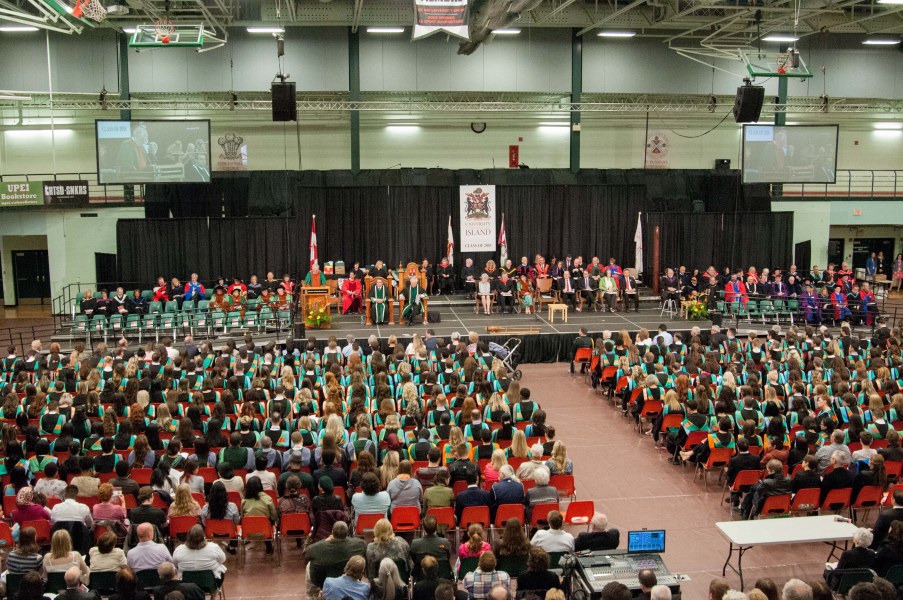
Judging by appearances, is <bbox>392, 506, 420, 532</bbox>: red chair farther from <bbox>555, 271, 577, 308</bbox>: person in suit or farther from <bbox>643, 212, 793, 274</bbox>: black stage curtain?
<bbox>643, 212, 793, 274</bbox>: black stage curtain

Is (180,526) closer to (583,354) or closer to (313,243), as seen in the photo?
(583,354)

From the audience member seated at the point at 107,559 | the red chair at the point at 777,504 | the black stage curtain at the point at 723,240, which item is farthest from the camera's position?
the black stage curtain at the point at 723,240

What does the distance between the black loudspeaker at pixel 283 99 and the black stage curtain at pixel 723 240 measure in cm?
1273

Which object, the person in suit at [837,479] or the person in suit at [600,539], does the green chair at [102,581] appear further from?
the person in suit at [837,479]

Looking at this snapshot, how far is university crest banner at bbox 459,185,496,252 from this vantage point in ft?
84.1

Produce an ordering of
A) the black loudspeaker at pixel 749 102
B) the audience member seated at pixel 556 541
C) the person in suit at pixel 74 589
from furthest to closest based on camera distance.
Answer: the black loudspeaker at pixel 749 102 < the audience member seated at pixel 556 541 < the person in suit at pixel 74 589

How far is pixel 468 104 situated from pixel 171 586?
20609 millimetres

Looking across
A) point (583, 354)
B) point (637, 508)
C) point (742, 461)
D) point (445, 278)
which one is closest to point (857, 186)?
point (445, 278)

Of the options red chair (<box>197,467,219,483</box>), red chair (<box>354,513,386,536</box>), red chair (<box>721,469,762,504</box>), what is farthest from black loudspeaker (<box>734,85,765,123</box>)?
red chair (<box>197,467,219,483</box>)

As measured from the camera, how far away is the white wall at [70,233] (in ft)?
80.3

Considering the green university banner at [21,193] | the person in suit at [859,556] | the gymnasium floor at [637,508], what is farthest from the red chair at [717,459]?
the green university banner at [21,193]

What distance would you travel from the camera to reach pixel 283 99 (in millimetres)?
18281

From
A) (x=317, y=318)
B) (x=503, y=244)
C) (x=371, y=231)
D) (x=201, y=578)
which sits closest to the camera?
(x=201, y=578)

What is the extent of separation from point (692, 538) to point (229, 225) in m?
18.6
